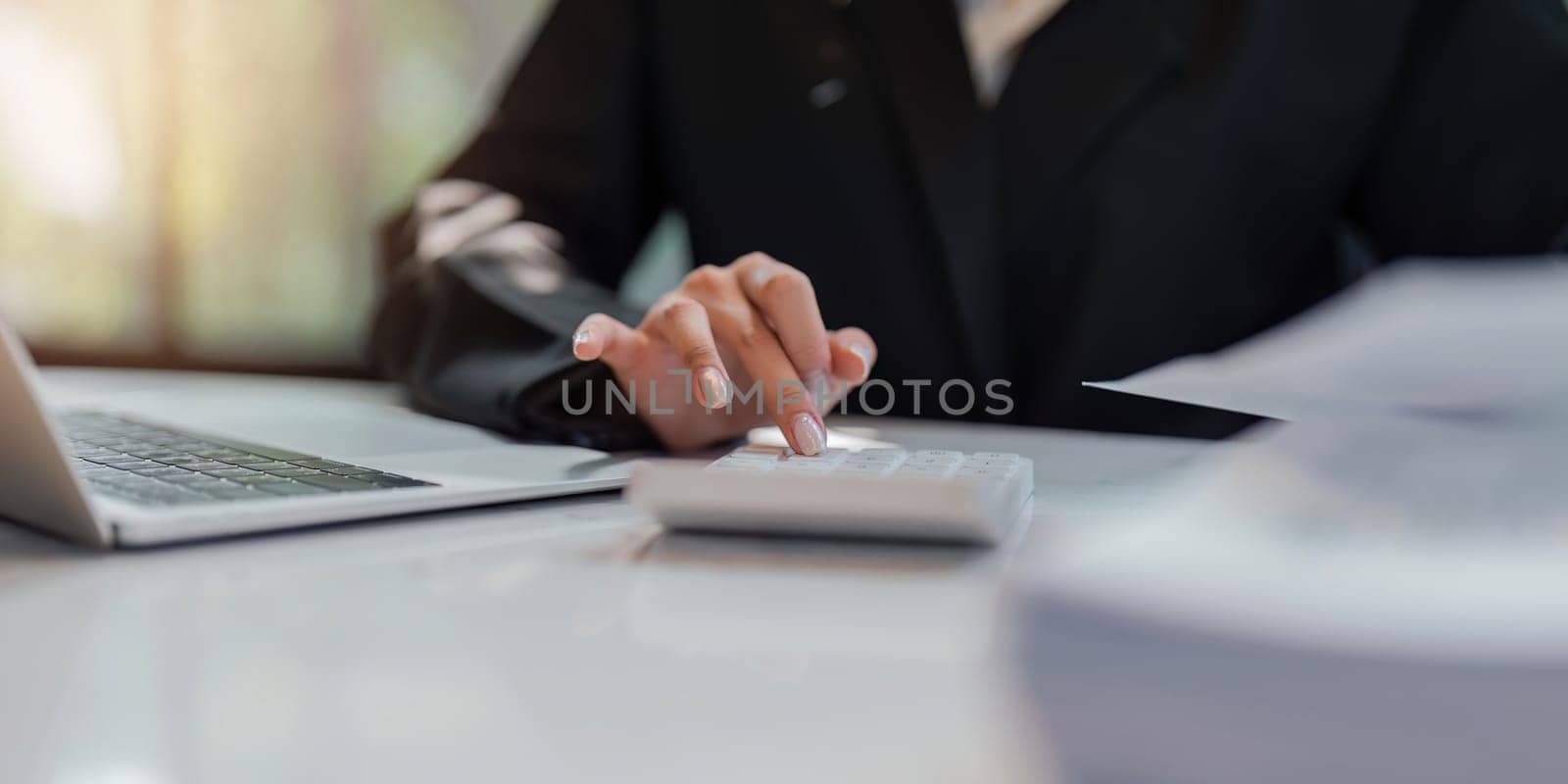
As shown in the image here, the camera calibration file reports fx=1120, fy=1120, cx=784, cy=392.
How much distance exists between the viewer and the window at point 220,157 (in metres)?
1.89

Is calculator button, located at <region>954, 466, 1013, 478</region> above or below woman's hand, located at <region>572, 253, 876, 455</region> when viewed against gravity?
below

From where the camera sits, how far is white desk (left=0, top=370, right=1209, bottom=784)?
219mm

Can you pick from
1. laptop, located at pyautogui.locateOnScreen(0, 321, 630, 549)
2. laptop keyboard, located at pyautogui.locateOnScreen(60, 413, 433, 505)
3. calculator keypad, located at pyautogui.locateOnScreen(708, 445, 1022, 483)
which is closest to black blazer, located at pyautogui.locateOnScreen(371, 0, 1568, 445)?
laptop, located at pyautogui.locateOnScreen(0, 321, 630, 549)

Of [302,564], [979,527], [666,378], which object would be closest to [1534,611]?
[979,527]

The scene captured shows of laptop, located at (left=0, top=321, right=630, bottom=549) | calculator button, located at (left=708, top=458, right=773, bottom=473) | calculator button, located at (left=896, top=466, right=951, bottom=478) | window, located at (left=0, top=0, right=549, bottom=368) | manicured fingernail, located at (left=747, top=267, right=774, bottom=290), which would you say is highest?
window, located at (left=0, top=0, right=549, bottom=368)

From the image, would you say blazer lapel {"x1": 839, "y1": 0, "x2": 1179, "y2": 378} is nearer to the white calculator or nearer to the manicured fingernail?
the manicured fingernail

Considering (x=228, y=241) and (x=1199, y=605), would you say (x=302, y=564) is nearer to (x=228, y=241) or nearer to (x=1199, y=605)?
(x=1199, y=605)

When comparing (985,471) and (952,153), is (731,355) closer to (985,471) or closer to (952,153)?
(985,471)

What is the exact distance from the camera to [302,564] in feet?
1.23

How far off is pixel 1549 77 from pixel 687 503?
3.43 ft

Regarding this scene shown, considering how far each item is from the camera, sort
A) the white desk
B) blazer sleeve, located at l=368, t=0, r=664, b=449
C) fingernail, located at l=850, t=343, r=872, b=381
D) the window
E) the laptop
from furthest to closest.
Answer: the window, blazer sleeve, located at l=368, t=0, r=664, b=449, fingernail, located at l=850, t=343, r=872, b=381, the laptop, the white desk

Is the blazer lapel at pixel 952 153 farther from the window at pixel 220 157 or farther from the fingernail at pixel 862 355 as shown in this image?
the window at pixel 220 157

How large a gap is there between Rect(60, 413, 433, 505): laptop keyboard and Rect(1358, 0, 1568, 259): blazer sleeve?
107 centimetres

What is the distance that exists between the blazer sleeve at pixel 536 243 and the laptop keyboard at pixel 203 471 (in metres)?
0.18
